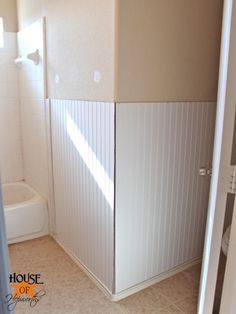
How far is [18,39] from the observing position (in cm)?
289

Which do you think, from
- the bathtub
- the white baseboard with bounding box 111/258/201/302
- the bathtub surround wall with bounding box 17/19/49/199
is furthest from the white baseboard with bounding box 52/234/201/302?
the bathtub surround wall with bounding box 17/19/49/199

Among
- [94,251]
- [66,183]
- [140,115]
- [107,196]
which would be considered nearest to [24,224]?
[66,183]

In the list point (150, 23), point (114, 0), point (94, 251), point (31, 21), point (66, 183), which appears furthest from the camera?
point (31, 21)

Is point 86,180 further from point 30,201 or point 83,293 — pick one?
point 30,201

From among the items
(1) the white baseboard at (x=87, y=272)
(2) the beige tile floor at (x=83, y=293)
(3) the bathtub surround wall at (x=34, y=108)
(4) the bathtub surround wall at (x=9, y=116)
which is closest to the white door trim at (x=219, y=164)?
(2) the beige tile floor at (x=83, y=293)

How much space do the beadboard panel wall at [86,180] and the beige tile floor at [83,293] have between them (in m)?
0.11

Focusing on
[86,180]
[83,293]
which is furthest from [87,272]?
[86,180]

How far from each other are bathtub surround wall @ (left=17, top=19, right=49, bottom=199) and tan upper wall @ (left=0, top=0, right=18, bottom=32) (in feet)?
0.42

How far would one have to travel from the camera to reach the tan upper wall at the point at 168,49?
1582 mm

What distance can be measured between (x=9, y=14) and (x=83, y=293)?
261 cm

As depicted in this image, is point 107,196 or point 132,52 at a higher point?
point 132,52

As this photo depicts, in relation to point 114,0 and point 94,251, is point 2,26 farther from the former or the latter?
point 94,251

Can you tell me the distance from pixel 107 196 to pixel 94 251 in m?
0.49

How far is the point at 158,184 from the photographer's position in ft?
6.30
